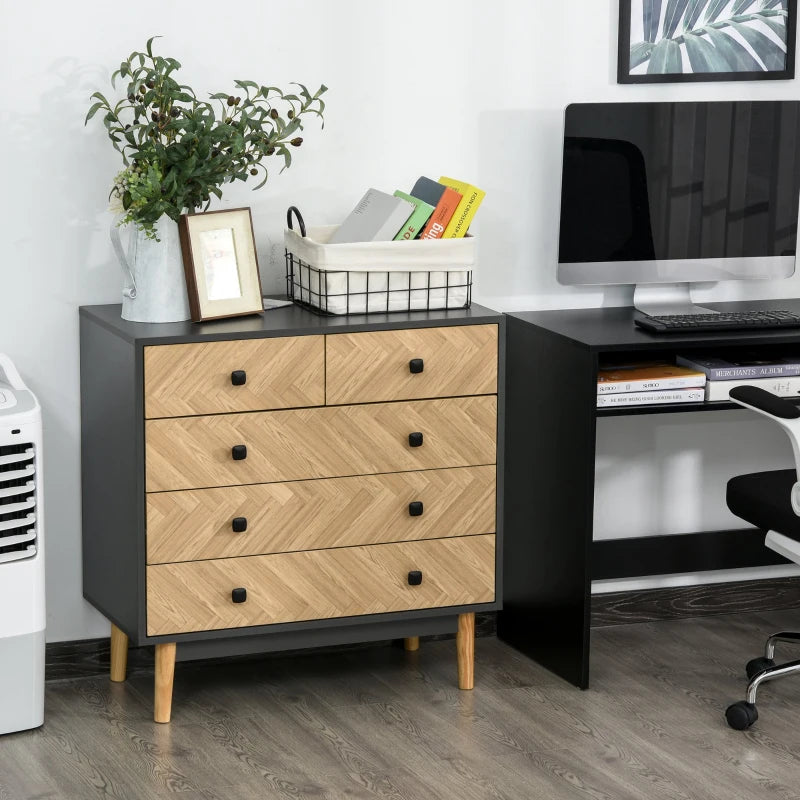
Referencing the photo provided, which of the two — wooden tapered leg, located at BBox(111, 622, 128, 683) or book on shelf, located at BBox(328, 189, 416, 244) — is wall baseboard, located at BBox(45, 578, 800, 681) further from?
book on shelf, located at BBox(328, 189, 416, 244)

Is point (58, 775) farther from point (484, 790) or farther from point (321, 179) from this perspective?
point (321, 179)

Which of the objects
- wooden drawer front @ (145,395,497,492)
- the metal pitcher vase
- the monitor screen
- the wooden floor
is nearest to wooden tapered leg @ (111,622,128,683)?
the wooden floor

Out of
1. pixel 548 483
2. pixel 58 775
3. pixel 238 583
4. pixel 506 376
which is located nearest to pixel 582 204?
pixel 506 376

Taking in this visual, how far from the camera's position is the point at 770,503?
290 cm

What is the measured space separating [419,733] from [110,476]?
0.86 meters

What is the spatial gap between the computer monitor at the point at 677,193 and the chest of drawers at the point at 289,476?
48 centimetres

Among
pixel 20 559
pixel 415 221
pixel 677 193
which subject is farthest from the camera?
pixel 677 193

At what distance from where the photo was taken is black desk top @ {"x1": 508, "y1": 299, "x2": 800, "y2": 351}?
3025 millimetres

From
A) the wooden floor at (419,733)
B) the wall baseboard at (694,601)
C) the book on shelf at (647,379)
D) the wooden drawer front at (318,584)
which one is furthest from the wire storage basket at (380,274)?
the wall baseboard at (694,601)

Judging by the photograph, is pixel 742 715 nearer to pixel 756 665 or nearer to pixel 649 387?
pixel 756 665

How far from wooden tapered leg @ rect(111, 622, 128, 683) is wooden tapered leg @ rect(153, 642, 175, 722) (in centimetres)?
22

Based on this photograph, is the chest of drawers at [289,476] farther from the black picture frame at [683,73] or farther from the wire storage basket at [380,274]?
the black picture frame at [683,73]

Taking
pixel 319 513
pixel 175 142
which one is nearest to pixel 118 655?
pixel 319 513

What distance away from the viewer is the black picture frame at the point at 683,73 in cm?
337
